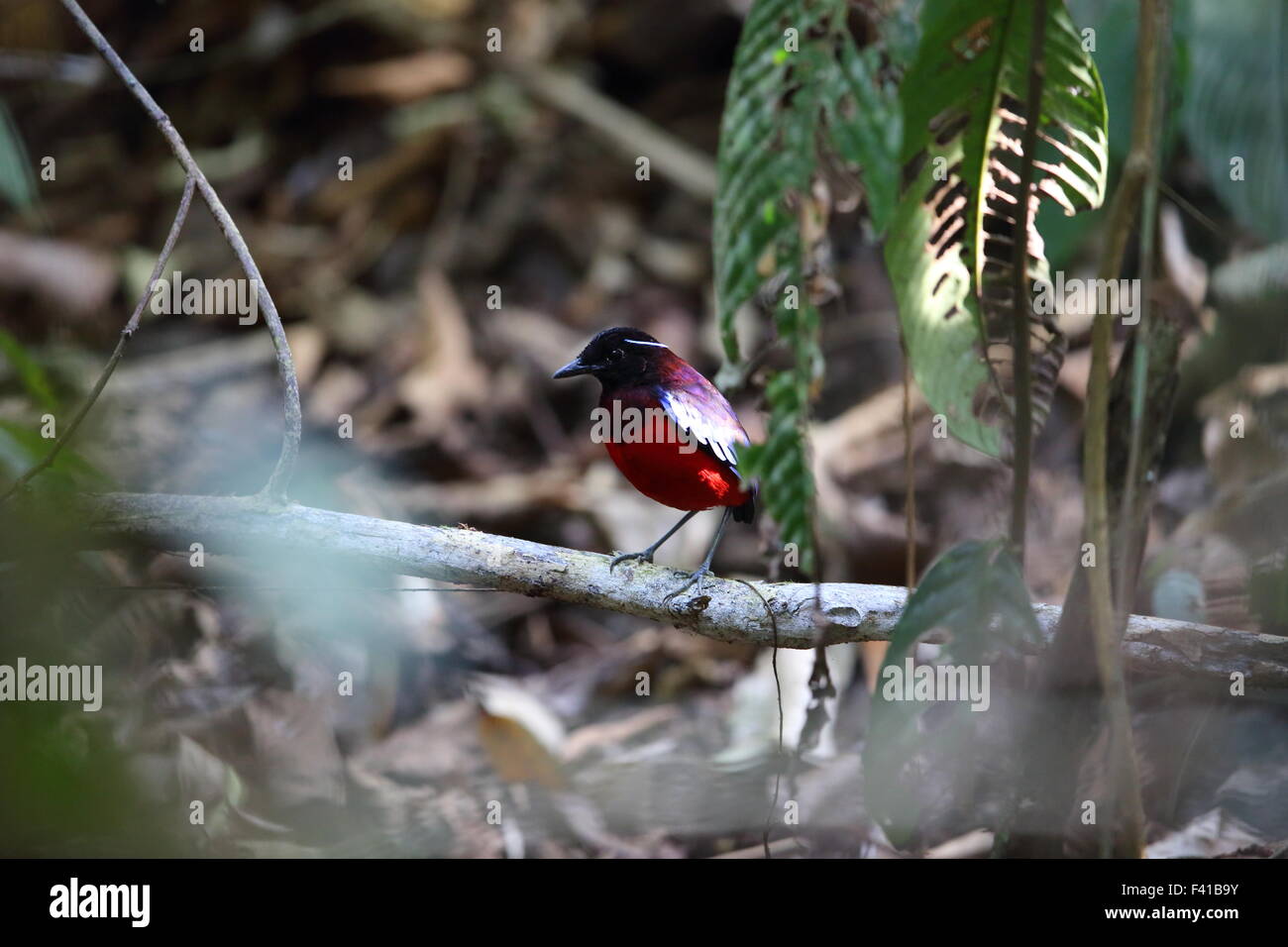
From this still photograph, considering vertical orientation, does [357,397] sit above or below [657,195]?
below

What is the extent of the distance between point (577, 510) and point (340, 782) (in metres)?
0.87

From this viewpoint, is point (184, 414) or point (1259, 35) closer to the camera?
point (1259, 35)

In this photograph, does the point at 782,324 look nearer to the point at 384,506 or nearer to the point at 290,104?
the point at 384,506

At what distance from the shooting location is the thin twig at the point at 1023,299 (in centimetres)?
97

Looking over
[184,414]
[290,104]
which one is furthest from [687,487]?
[290,104]

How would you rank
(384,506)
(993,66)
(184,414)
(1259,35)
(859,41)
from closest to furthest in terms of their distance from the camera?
(993,66) → (1259,35) → (859,41) → (384,506) → (184,414)

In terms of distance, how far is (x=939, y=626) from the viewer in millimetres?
1034

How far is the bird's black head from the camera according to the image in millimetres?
1294

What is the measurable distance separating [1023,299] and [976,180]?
0.72 ft

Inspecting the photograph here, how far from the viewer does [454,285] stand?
3.47m

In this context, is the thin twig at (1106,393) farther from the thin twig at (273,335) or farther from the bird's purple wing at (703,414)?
the thin twig at (273,335)

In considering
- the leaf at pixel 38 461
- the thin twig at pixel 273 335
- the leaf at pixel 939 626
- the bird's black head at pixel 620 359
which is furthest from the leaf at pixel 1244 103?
the leaf at pixel 38 461

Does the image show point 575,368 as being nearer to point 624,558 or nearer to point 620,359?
point 620,359
